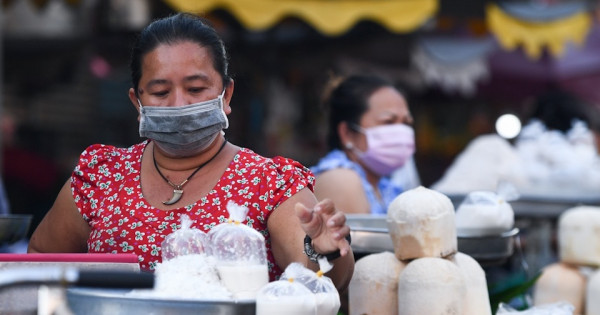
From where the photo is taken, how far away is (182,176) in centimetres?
261

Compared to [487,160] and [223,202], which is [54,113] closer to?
[487,160]

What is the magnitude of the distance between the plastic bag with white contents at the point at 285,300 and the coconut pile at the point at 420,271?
81cm

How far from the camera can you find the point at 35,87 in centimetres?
918

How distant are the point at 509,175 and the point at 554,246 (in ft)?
6.89

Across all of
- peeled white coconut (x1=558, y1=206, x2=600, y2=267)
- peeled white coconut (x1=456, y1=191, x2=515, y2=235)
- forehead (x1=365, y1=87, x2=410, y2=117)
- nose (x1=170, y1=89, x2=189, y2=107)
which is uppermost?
nose (x1=170, y1=89, x2=189, y2=107)

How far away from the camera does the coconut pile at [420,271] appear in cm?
255

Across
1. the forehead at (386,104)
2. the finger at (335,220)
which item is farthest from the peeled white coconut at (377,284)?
the forehead at (386,104)

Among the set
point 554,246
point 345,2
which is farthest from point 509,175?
point 554,246

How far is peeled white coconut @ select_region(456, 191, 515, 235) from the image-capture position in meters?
3.23

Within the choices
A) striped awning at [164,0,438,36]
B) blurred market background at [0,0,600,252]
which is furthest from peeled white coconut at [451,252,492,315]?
striped awning at [164,0,438,36]

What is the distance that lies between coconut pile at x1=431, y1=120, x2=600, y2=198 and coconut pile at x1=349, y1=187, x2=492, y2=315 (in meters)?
2.95

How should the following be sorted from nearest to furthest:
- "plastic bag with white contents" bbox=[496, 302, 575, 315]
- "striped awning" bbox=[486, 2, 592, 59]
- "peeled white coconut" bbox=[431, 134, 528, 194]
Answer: "plastic bag with white contents" bbox=[496, 302, 575, 315]
"peeled white coconut" bbox=[431, 134, 528, 194]
"striped awning" bbox=[486, 2, 592, 59]

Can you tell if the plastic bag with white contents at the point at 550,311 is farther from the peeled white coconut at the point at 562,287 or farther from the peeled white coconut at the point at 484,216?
→ the peeled white coconut at the point at 562,287

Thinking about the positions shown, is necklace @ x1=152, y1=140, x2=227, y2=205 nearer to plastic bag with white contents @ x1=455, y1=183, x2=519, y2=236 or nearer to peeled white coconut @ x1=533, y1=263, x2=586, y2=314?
plastic bag with white contents @ x1=455, y1=183, x2=519, y2=236
